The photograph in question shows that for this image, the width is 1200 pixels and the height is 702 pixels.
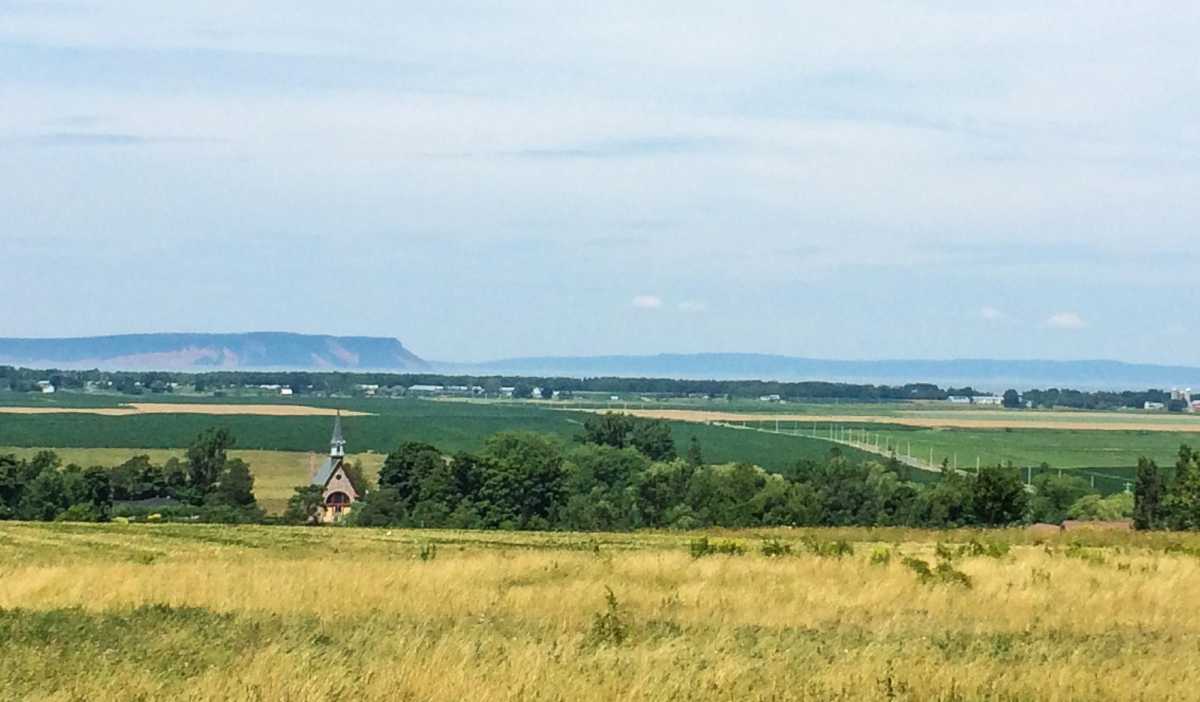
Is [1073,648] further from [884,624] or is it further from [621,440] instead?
[621,440]

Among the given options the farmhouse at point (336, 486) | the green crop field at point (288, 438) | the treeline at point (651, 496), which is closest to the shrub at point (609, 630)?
the treeline at point (651, 496)

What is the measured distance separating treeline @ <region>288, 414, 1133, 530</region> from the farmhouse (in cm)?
139

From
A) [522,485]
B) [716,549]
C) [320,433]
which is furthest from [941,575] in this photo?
[320,433]

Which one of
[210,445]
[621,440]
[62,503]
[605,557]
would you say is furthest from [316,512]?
[605,557]

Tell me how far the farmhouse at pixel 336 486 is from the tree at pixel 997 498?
3398 centimetres

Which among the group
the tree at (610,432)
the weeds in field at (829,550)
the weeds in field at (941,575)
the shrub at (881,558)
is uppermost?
the weeds in field at (941,575)

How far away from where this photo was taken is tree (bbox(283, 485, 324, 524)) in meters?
76.1

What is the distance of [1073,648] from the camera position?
43.0 ft

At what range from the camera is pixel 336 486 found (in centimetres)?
9988

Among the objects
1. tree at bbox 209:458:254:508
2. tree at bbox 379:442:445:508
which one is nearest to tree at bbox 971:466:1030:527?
tree at bbox 379:442:445:508

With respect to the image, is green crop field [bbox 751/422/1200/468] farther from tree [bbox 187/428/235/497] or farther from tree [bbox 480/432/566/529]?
tree [bbox 187/428/235/497]

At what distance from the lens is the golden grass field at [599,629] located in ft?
33.0

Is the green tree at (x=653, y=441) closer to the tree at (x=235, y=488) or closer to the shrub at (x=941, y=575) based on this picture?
the tree at (x=235, y=488)

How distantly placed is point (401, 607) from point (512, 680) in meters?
6.06
